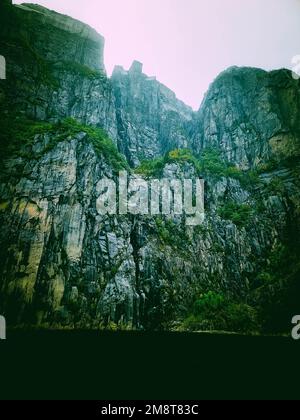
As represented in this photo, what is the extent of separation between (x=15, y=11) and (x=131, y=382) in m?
80.6

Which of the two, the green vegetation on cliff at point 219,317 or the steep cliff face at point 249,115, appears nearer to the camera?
the green vegetation on cliff at point 219,317

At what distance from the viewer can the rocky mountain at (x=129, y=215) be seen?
161 feet

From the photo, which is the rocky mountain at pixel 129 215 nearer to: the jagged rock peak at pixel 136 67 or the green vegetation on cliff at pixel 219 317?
the green vegetation on cliff at pixel 219 317

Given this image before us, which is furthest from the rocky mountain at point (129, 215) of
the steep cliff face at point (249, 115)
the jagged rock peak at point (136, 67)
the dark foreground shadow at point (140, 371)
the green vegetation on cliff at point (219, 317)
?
the dark foreground shadow at point (140, 371)

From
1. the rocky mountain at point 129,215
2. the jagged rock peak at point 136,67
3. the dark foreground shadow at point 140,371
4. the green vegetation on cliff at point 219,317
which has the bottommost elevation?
the dark foreground shadow at point 140,371

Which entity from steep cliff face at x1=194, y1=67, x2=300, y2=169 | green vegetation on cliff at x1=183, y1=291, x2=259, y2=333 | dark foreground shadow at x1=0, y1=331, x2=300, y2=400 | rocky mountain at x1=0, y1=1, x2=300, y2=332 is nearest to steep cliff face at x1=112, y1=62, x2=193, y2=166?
rocky mountain at x1=0, y1=1, x2=300, y2=332

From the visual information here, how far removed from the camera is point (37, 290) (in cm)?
4600

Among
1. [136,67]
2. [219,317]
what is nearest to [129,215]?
[219,317]

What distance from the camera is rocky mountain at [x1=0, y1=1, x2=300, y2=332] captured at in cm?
4900

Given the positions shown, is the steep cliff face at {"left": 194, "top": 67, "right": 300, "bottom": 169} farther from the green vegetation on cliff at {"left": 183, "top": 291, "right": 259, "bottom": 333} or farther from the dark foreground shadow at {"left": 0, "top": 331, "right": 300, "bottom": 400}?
the dark foreground shadow at {"left": 0, "top": 331, "right": 300, "bottom": 400}

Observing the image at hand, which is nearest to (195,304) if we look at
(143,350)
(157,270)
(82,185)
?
(157,270)

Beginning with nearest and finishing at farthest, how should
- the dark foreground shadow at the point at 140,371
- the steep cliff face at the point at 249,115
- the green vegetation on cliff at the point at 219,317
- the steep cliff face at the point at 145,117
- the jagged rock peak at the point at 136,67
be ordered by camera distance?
the dark foreground shadow at the point at 140,371 < the green vegetation on cliff at the point at 219,317 < the steep cliff face at the point at 249,115 < the steep cliff face at the point at 145,117 < the jagged rock peak at the point at 136,67

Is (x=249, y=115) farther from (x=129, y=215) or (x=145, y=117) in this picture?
(x=129, y=215)

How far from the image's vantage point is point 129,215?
59.5 metres
